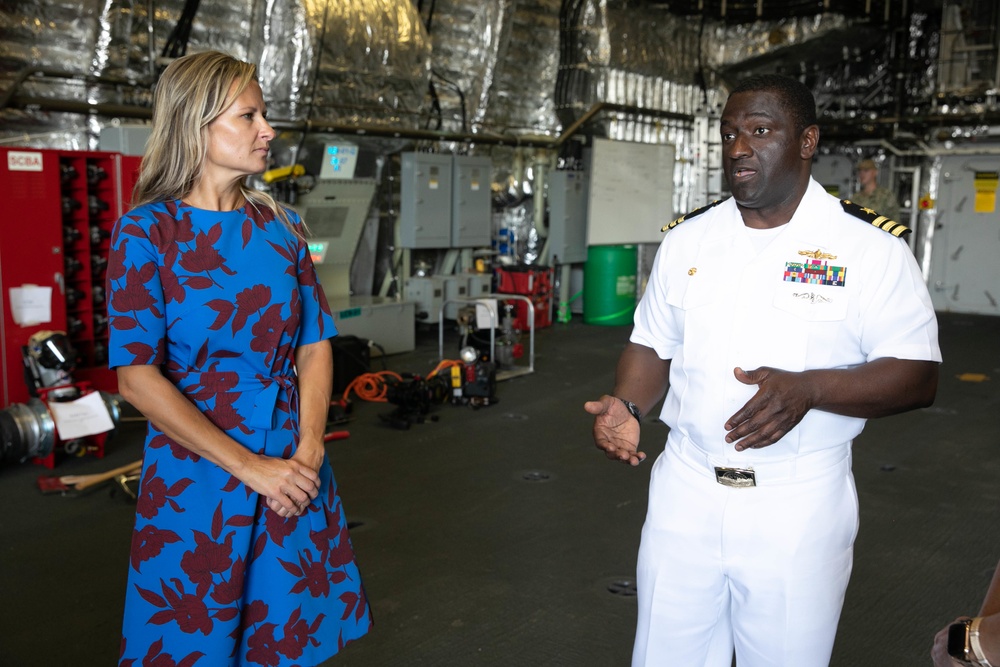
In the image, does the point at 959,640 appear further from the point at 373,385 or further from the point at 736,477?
the point at 373,385

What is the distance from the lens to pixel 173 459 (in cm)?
150

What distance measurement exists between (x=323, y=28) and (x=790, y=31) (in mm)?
5976

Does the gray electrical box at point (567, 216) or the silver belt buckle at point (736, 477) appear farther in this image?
the gray electrical box at point (567, 216)

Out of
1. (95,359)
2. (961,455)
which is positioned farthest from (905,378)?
(95,359)

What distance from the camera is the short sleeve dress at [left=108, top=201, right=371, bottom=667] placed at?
4.76ft

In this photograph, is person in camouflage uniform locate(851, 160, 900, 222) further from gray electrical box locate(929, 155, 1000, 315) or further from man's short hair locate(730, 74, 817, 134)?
man's short hair locate(730, 74, 817, 134)

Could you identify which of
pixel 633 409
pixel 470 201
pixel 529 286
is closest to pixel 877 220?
pixel 633 409

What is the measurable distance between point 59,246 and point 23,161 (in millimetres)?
502

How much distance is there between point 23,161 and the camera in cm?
472

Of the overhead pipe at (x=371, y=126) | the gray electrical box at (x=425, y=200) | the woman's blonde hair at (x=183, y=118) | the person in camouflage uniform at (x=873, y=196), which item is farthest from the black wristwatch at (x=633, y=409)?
the person in camouflage uniform at (x=873, y=196)

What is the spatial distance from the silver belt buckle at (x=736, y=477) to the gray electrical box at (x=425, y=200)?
6.44 metres

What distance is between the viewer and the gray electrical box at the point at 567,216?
907 cm

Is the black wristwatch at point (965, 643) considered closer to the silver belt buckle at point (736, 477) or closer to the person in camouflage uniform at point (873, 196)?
the silver belt buckle at point (736, 477)

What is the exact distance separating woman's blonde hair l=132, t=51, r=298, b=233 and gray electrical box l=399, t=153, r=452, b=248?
626cm
